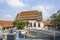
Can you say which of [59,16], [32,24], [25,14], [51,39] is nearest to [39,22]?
[32,24]

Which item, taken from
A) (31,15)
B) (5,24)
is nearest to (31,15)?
(31,15)

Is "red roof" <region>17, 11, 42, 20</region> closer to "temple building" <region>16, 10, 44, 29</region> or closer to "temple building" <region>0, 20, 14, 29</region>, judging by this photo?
"temple building" <region>16, 10, 44, 29</region>

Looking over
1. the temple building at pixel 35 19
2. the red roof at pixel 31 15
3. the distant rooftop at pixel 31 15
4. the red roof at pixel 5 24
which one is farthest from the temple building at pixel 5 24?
the red roof at pixel 31 15

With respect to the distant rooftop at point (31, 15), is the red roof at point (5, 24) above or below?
below

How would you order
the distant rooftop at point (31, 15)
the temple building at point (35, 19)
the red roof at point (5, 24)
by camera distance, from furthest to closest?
the distant rooftop at point (31, 15)
the temple building at point (35, 19)
the red roof at point (5, 24)

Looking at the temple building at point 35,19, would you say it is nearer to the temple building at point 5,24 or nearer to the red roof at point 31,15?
the red roof at point 31,15

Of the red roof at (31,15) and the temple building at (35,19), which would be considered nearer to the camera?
the temple building at (35,19)

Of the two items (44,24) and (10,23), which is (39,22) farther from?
(10,23)

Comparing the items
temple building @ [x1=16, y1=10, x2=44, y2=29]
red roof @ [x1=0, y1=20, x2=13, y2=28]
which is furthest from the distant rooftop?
red roof @ [x1=0, y1=20, x2=13, y2=28]

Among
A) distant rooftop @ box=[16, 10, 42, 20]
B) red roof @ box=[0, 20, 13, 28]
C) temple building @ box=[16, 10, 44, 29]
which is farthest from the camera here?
distant rooftop @ box=[16, 10, 42, 20]

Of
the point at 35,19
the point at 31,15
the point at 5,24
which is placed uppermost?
the point at 31,15

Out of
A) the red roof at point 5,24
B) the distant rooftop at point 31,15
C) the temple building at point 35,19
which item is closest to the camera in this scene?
the red roof at point 5,24

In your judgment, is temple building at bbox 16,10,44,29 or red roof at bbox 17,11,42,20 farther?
red roof at bbox 17,11,42,20

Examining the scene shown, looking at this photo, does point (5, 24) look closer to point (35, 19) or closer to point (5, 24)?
point (5, 24)
